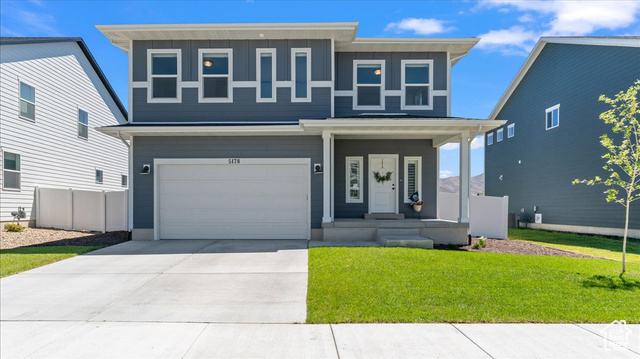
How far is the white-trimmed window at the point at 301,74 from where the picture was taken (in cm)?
1061

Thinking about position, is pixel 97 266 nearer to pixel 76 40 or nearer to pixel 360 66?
pixel 360 66

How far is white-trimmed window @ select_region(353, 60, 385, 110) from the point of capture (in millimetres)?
11523

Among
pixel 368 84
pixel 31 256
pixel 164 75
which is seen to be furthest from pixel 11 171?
pixel 368 84

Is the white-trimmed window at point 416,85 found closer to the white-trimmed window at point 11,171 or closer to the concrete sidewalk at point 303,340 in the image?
the concrete sidewalk at point 303,340

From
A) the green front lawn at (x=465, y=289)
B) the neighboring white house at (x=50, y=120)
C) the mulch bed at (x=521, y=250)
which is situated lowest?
the mulch bed at (x=521, y=250)

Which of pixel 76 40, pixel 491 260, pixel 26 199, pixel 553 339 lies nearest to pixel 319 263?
pixel 491 260

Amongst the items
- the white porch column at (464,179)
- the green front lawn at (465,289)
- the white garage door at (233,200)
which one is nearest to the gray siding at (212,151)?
the white garage door at (233,200)

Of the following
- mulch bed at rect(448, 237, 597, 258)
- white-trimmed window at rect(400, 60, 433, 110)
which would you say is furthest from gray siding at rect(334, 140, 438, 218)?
mulch bed at rect(448, 237, 597, 258)

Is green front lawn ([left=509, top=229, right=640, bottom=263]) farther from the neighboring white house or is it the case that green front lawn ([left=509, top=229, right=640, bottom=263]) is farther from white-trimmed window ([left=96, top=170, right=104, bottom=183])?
white-trimmed window ([left=96, top=170, right=104, bottom=183])

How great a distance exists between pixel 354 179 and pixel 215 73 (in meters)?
5.48

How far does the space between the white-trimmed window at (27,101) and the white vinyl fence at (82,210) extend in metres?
2.77

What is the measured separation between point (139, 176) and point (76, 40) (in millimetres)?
9620

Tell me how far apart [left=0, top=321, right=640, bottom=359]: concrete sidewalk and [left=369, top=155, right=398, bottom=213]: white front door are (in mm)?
7698

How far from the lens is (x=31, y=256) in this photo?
313 inches
